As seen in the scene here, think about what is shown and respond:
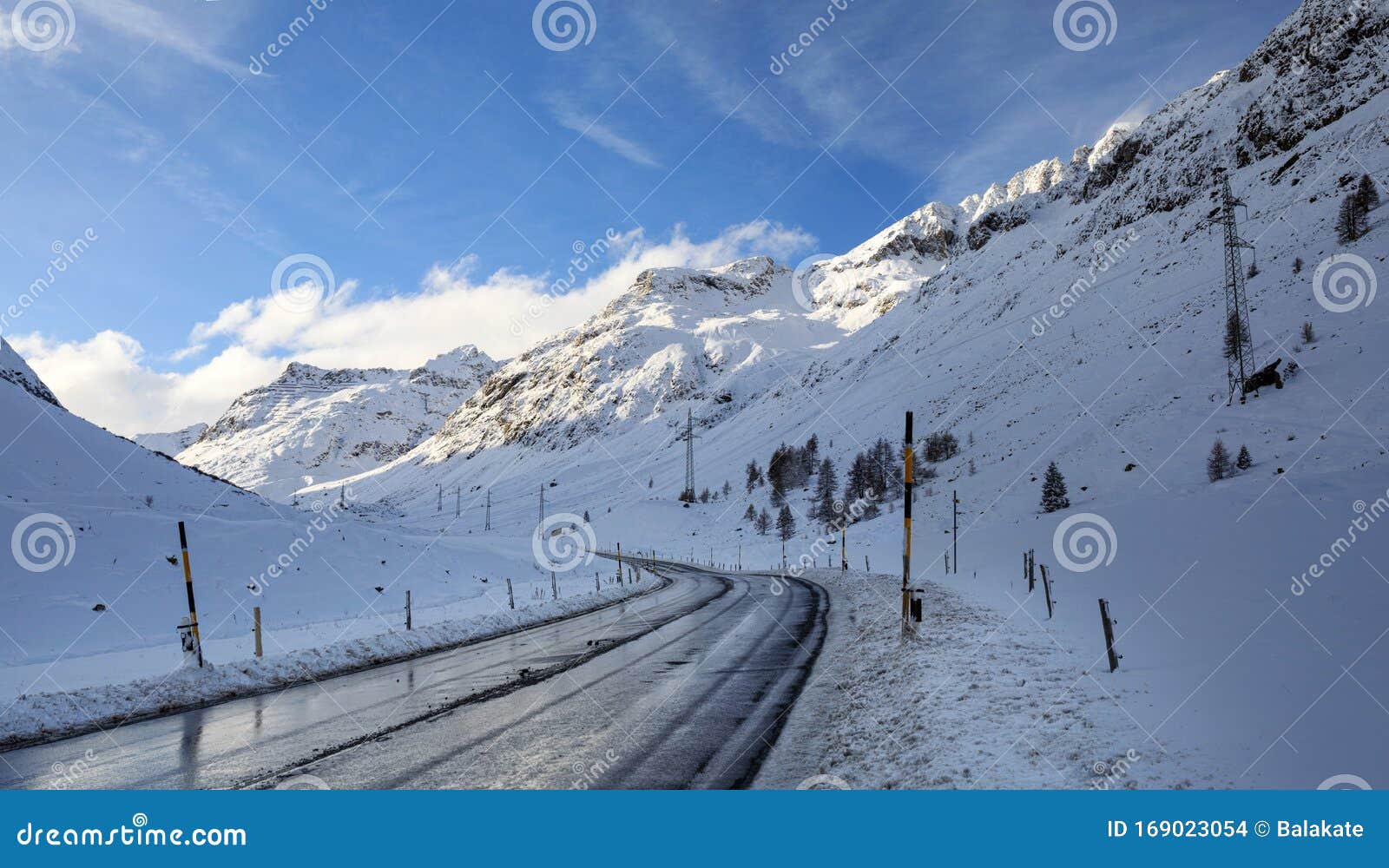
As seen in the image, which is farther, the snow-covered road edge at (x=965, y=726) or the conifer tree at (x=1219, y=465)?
the conifer tree at (x=1219, y=465)

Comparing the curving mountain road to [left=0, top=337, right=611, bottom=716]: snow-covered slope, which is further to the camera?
[left=0, top=337, right=611, bottom=716]: snow-covered slope

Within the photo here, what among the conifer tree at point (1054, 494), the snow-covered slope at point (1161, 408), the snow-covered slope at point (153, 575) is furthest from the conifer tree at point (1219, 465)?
the snow-covered slope at point (153, 575)

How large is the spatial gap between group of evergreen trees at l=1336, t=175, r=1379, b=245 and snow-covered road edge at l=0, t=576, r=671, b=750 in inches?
2980

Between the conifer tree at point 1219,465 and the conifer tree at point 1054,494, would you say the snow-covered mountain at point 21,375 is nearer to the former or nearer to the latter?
the conifer tree at point 1054,494

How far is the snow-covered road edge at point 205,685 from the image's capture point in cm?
948

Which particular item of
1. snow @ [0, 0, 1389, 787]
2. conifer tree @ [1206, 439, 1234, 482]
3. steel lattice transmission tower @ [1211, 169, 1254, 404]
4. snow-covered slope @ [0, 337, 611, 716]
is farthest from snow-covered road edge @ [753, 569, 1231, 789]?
steel lattice transmission tower @ [1211, 169, 1254, 404]

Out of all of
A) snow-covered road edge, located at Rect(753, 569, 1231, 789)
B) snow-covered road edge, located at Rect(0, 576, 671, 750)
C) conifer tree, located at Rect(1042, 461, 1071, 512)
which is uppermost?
conifer tree, located at Rect(1042, 461, 1071, 512)

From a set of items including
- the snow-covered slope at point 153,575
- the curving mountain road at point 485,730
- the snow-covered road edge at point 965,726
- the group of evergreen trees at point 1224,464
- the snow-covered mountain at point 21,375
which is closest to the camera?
the snow-covered road edge at point 965,726

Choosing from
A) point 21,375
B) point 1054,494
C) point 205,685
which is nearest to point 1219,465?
point 1054,494

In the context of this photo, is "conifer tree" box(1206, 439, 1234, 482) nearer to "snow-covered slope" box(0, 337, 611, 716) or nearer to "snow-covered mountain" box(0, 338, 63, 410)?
"snow-covered slope" box(0, 337, 611, 716)

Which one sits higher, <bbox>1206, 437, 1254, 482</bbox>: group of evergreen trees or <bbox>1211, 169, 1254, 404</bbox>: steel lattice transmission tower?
<bbox>1211, 169, 1254, 404</bbox>: steel lattice transmission tower

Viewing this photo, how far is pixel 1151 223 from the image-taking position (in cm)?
10594

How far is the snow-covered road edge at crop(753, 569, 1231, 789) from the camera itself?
6.30 m

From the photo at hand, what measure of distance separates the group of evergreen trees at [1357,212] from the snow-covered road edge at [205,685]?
75.7m
